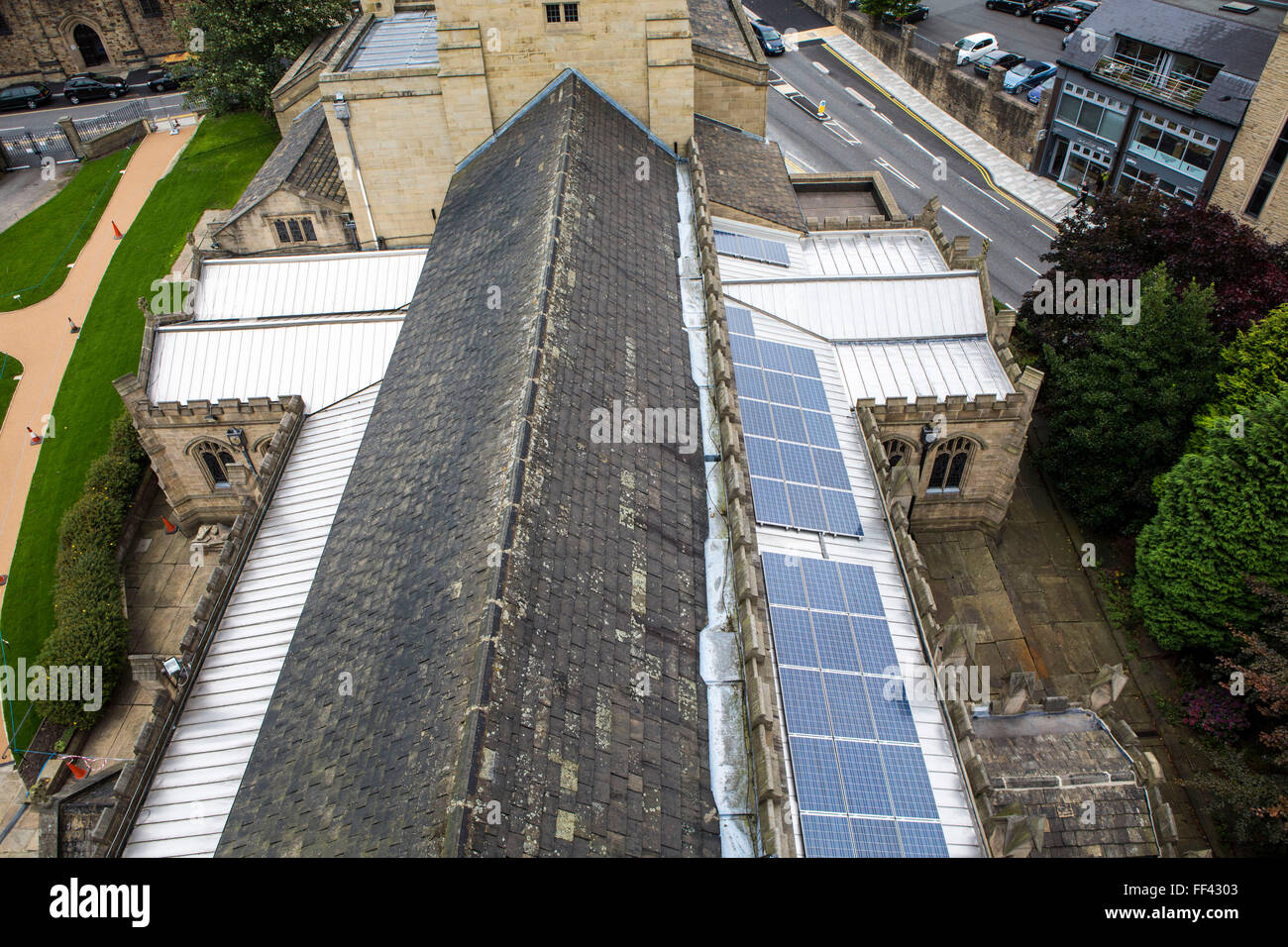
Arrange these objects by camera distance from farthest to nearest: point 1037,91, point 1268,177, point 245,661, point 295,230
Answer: point 1037,91, point 1268,177, point 295,230, point 245,661

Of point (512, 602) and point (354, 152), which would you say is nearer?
point (512, 602)

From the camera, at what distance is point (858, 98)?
7331cm

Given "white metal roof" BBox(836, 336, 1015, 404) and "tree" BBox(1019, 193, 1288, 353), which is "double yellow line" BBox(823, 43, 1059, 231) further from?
"white metal roof" BBox(836, 336, 1015, 404)

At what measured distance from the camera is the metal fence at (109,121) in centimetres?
7062

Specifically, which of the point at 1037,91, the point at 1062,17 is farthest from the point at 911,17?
the point at 1037,91

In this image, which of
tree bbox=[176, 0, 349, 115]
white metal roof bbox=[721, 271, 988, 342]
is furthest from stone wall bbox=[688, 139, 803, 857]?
tree bbox=[176, 0, 349, 115]

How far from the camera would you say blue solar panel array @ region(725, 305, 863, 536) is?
89.4ft

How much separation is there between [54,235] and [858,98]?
63352 mm

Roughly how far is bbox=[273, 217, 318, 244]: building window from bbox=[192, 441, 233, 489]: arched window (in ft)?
53.3

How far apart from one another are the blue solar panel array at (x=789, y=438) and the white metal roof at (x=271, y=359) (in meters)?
15.2

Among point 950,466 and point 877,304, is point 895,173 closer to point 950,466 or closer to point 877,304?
point 877,304

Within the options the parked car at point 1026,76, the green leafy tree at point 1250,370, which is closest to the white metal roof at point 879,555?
the green leafy tree at point 1250,370
